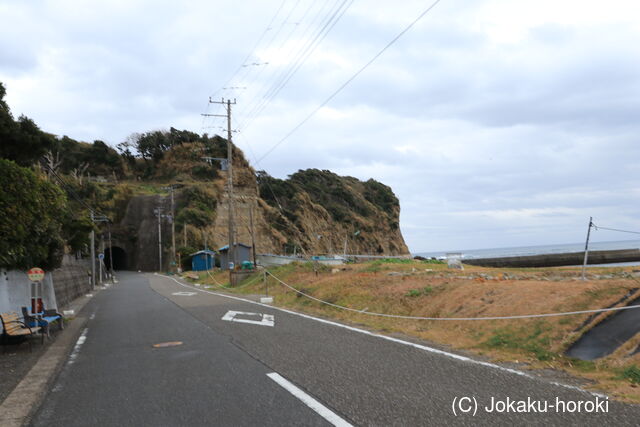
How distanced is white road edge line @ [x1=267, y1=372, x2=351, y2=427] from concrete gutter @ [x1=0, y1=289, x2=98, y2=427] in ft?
10.1

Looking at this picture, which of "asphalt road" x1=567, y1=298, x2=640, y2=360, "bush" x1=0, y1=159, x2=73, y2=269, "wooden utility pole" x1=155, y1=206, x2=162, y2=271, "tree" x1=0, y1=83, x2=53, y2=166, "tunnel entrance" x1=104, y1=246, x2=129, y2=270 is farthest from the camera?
"tunnel entrance" x1=104, y1=246, x2=129, y2=270

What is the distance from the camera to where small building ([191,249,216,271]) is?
6397 centimetres

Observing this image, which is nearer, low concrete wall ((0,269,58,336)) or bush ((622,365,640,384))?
bush ((622,365,640,384))

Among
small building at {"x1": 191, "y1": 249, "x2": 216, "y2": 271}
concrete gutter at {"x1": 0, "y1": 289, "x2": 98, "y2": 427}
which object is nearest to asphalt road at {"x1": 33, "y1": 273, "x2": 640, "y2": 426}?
concrete gutter at {"x1": 0, "y1": 289, "x2": 98, "y2": 427}

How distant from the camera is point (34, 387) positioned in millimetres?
7031

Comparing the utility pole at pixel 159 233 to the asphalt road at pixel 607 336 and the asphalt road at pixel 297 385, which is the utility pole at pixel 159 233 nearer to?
the asphalt road at pixel 297 385

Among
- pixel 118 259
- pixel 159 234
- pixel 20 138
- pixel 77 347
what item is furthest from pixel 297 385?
pixel 118 259

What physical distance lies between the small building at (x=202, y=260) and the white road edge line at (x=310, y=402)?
192 feet

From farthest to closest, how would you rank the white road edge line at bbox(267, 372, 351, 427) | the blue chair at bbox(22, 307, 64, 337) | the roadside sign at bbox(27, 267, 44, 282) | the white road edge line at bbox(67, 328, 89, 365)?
the roadside sign at bbox(27, 267, 44, 282) → the blue chair at bbox(22, 307, 64, 337) → the white road edge line at bbox(67, 328, 89, 365) → the white road edge line at bbox(267, 372, 351, 427)

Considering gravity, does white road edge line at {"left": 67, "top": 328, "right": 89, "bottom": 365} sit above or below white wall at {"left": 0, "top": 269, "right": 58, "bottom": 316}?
below

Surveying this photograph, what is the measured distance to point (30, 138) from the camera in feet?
68.8

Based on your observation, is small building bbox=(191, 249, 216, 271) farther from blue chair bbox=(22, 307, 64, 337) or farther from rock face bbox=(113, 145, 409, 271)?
blue chair bbox=(22, 307, 64, 337)

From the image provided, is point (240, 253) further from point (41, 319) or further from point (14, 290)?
point (41, 319)

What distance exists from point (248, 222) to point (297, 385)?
74846 millimetres
